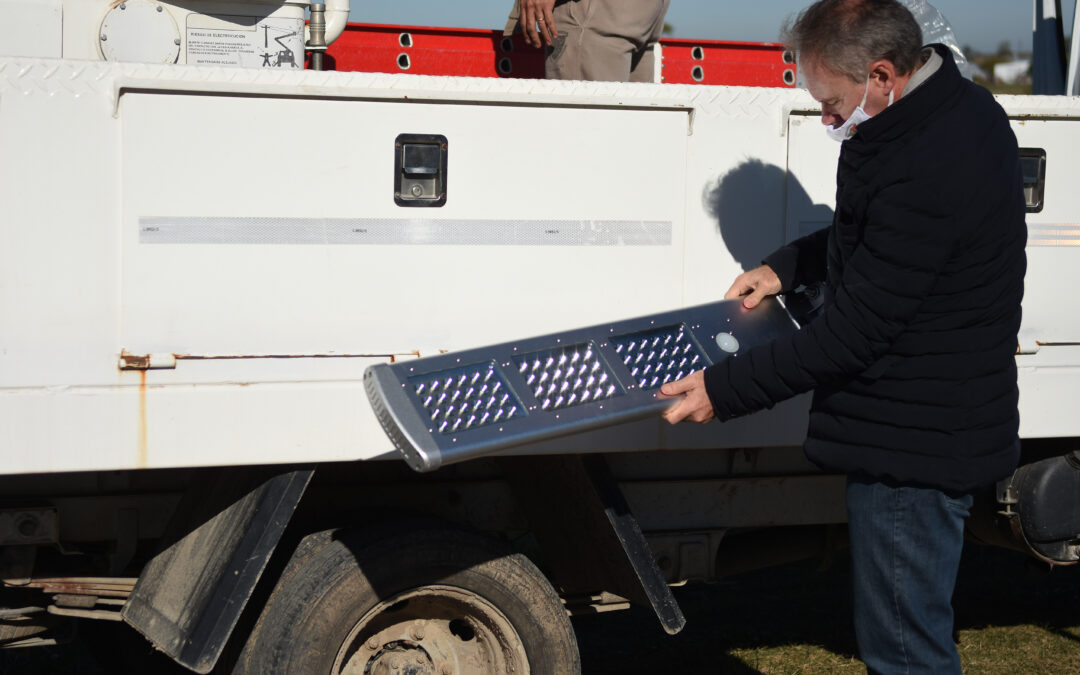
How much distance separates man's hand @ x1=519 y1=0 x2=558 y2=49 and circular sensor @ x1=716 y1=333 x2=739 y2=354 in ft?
4.57

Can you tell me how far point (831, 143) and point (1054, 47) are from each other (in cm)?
221

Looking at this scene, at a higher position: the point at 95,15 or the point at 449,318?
the point at 95,15

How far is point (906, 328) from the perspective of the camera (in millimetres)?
2521

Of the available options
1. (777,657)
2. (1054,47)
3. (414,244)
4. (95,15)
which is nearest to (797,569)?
(777,657)

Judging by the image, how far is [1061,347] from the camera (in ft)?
11.4

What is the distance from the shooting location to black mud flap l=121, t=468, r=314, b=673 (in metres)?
2.98


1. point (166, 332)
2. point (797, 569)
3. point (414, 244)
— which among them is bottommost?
point (797, 569)

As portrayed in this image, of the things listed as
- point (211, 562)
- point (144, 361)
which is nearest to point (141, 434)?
point (144, 361)

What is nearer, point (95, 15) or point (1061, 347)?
point (95, 15)

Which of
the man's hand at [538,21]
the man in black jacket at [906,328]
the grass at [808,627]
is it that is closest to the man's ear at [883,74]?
the man in black jacket at [906,328]

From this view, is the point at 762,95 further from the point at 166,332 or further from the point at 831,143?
the point at 166,332

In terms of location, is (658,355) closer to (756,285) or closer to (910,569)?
(756,285)

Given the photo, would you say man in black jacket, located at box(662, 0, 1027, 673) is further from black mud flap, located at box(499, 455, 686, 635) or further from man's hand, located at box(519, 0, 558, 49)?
man's hand, located at box(519, 0, 558, 49)

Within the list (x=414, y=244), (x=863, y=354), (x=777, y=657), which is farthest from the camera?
(x=777, y=657)
